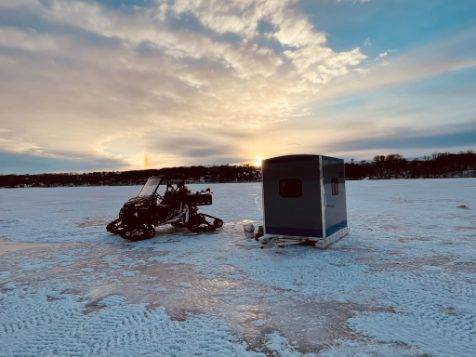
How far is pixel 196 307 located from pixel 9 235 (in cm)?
1029

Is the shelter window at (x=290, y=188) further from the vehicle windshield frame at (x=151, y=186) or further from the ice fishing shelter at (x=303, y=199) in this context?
the vehicle windshield frame at (x=151, y=186)

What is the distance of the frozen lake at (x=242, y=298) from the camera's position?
3980 millimetres

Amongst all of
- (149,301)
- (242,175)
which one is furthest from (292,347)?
(242,175)

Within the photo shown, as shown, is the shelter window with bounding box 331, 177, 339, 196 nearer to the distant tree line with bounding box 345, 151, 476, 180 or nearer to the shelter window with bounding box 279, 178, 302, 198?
the shelter window with bounding box 279, 178, 302, 198

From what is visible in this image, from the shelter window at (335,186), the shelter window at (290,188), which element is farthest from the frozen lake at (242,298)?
the shelter window at (290,188)

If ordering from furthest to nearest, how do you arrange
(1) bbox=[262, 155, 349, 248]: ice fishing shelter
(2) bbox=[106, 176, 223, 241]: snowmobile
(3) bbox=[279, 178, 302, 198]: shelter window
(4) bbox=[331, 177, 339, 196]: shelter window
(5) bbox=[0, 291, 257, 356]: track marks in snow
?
(2) bbox=[106, 176, 223, 241]: snowmobile → (4) bbox=[331, 177, 339, 196]: shelter window → (3) bbox=[279, 178, 302, 198]: shelter window → (1) bbox=[262, 155, 349, 248]: ice fishing shelter → (5) bbox=[0, 291, 257, 356]: track marks in snow

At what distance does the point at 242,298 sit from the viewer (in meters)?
5.41

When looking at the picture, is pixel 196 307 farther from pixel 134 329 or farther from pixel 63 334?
pixel 63 334

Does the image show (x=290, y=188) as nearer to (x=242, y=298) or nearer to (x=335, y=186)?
(x=335, y=186)

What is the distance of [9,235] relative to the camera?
12.1 m

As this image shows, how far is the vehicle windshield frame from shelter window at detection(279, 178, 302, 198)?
451cm

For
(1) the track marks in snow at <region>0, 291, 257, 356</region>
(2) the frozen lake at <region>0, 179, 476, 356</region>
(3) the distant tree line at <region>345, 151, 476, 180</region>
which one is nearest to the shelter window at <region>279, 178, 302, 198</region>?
(2) the frozen lake at <region>0, 179, 476, 356</region>

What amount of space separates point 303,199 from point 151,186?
552cm

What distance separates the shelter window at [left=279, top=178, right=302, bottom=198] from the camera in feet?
29.6
